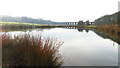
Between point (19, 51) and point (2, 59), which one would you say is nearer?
point (19, 51)

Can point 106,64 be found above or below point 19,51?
below

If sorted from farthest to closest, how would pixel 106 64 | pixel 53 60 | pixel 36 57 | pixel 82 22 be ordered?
pixel 82 22 → pixel 106 64 → pixel 53 60 → pixel 36 57

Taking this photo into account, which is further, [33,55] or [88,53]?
[88,53]

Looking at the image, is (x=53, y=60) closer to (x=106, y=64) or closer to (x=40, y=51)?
(x=40, y=51)

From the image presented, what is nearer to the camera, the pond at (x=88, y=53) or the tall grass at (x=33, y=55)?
the tall grass at (x=33, y=55)

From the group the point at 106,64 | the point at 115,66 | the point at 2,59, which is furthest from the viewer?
the point at 106,64

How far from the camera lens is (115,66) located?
6.46 metres

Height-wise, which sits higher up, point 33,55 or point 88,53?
point 33,55

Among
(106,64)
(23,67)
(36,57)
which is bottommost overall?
(106,64)

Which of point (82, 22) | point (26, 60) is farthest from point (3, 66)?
point (82, 22)

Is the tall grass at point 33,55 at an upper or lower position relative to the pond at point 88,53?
upper

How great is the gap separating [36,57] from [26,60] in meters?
0.35

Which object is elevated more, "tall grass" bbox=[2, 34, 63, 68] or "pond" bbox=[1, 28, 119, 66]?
"tall grass" bbox=[2, 34, 63, 68]

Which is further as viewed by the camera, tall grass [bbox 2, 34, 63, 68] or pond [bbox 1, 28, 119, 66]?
pond [bbox 1, 28, 119, 66]
